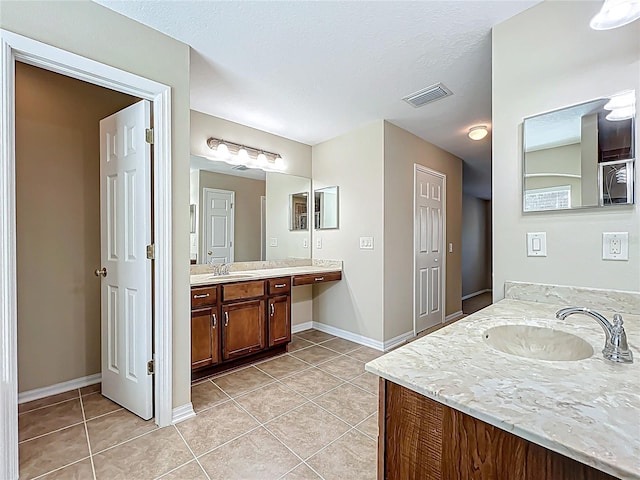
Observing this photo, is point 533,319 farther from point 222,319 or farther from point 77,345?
point 77,345

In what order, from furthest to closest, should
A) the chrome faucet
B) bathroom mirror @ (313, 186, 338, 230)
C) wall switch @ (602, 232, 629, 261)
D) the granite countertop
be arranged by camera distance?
bathroom mirror @ (313, 186, 338, 230) → wall switch @ (602, 232, 629, 261) → the chrome faucet → the granite countertop

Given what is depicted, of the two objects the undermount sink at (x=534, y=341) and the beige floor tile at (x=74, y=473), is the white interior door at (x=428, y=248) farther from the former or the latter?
the beige floor tile at (x=74, y=473)

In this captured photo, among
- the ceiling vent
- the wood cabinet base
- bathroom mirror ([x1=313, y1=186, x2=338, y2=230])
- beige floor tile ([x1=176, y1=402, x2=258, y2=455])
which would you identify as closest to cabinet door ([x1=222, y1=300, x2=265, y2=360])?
beige floor tile ([x1=176, y1=402, x2=258, y2=455])

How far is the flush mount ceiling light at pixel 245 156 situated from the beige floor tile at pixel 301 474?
273 cm

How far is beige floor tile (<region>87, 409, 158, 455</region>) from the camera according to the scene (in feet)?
5.53

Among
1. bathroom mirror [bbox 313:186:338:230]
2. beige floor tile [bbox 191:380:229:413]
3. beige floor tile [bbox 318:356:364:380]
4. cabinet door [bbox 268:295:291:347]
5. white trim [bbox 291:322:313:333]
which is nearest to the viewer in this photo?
beige floor tile [bbox 191:380:229:413]

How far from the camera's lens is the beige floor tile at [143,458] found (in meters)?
1.47

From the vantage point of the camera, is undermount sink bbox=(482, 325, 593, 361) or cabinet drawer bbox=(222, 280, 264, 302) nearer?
undermount sink bbox=(482, 325, 593, 361)

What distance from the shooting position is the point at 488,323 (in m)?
1.23

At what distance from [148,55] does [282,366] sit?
2.56 metres

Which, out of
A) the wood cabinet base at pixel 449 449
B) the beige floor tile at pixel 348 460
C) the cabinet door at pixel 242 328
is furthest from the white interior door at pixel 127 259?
the wood cabinet base at pixel 449 449

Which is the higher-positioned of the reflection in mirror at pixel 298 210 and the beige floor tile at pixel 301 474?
the reflection in mirror at pixel 298 210

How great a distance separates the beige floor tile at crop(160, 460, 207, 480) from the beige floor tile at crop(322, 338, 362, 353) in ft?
6.05

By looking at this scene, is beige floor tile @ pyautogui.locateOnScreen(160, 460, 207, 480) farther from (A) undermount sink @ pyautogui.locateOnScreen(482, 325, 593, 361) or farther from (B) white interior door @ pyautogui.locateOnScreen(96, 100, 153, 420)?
(A) undermount sink @ pyautogui.locateOnScreen(482, 325, 593, 361)
